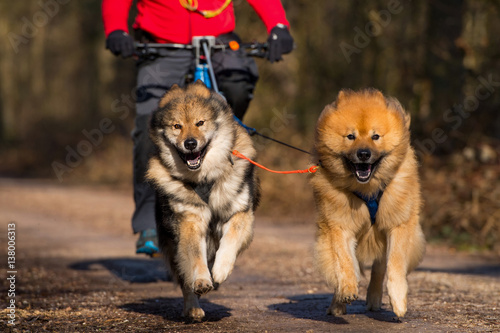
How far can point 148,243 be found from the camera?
4.75m

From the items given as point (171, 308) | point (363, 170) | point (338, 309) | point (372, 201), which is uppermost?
point (363, 170)

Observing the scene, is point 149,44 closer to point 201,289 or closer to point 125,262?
point 201,289

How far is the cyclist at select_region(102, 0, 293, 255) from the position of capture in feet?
15.3

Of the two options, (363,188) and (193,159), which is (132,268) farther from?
(363,188)

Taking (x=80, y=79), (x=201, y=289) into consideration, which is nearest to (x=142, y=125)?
(x=201, y=289)

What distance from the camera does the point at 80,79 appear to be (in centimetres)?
3059

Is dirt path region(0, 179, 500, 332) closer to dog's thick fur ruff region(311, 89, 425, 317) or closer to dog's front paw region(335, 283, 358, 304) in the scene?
dog's front paw region(335, 283, 358, 304)

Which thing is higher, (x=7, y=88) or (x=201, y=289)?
(x=7, y=88)

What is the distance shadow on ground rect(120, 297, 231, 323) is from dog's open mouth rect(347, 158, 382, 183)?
Answer: 3.83ft

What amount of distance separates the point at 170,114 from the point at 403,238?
5.10ft

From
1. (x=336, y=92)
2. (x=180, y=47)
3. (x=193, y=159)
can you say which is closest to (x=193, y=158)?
(x=193, y=159)

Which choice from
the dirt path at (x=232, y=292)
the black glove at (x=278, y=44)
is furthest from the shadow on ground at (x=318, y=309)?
the black glove at (x=278, y=44)

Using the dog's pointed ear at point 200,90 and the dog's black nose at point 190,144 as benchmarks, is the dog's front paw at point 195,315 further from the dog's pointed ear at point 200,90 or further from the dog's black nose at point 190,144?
the dog's pointed ear at point 200,90

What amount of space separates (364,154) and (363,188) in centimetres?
27
